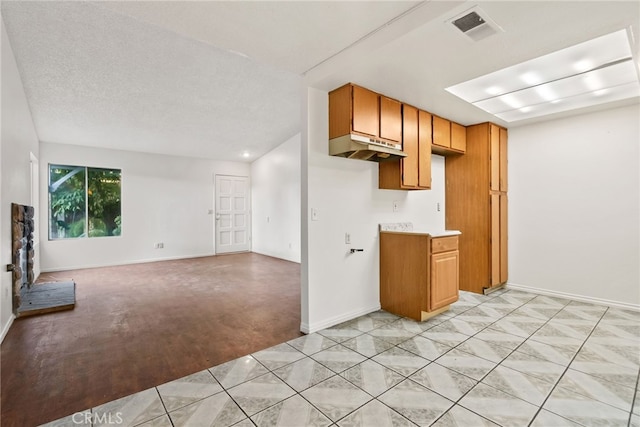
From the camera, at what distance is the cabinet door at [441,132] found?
3.77 m

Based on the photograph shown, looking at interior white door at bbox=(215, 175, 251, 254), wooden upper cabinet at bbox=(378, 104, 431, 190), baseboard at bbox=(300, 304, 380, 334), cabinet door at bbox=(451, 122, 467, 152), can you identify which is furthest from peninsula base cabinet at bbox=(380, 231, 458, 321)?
interior white door at bbox=(215, 175, 251, 254)

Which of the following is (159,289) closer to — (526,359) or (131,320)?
(131,320)

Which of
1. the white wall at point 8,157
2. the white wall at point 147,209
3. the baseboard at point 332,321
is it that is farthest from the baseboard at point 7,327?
the white wall at point 147,209

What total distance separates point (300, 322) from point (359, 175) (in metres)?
1.70

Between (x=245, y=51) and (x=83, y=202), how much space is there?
18.5ft

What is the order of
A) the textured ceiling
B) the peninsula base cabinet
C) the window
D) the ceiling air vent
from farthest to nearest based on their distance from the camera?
1. the window
2. the peninsula base cabinet
3. the textured ceiling
4. the ceiling air vent

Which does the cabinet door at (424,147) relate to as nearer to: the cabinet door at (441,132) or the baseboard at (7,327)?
the cabinet door at (441,132)

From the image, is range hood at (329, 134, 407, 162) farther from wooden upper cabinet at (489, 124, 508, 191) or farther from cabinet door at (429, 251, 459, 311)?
wooden upper cabinet at (489, 124, 508, 191)

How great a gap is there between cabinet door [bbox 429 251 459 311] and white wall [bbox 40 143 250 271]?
19.7 ft

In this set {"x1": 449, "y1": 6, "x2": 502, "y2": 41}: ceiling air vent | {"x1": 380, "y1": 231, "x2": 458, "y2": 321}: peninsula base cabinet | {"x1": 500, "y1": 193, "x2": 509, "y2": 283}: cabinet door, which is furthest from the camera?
{"x1": 500, "y1": 193, "x2": 509, "y2": 283}: cabinet door

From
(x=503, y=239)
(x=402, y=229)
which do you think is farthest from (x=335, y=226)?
(x=503, y=239)

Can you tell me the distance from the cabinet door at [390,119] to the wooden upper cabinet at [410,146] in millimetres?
85

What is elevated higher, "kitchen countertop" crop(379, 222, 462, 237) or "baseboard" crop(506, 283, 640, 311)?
"kitchen countertop" crop(379, 222, 462, 237)
